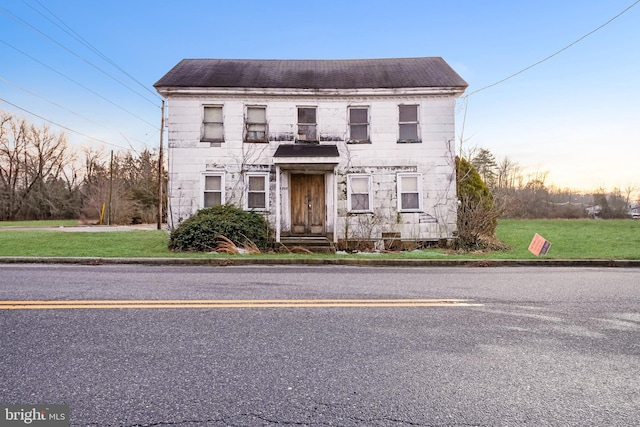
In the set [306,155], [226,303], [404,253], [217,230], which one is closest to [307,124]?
[306,155]

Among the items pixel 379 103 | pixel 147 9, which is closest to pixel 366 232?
pixel 379 103

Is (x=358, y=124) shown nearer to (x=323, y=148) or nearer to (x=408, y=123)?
(x=323, y=148)

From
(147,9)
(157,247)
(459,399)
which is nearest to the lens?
(459,399)

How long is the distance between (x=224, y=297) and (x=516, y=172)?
160ft

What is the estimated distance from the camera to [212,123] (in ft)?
50.5

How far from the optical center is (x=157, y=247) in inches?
520

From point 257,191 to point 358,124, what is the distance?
17.0 ft

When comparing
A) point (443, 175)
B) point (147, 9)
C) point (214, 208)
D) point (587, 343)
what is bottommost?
point (587, 343)

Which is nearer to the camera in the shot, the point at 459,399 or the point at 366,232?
the point at 459,399

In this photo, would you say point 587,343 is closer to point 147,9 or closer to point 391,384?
point 391,384

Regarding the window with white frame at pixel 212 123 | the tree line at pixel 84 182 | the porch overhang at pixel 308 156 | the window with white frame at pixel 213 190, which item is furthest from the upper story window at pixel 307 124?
the tree line at pixel 84 182

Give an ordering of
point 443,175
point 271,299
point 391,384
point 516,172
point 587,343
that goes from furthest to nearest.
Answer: point 516,172 < point 443,175 < point 271,299 < point 587,343 < point 391,384

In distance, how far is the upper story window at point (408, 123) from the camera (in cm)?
1551

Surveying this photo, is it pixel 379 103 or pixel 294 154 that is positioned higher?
pixel 379 103
